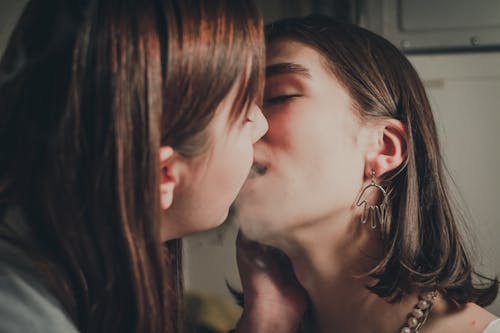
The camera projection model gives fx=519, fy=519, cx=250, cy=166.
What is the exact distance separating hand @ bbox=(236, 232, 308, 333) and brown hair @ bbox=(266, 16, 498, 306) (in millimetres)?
199

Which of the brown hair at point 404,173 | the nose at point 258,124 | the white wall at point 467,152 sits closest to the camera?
the nose at point 258,124

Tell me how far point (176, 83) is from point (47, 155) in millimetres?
157

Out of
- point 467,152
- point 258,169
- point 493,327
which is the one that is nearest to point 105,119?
point 258,169

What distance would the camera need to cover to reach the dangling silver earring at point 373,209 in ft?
2.88

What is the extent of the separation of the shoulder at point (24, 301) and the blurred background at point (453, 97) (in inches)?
21.2

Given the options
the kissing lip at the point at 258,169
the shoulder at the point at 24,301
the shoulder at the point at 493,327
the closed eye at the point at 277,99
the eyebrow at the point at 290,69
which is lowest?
the shoulder at the point at 493,327

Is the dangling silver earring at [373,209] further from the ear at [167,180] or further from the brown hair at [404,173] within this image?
the ear at [167,180]

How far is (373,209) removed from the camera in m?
0.89

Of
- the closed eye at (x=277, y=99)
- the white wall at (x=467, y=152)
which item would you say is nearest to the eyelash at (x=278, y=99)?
the closed eye at (x=277, y=99)

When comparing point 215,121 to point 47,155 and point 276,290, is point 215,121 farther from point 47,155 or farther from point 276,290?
point 276,290

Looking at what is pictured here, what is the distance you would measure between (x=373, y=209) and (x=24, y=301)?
57 centimetres

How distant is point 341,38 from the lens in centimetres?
87

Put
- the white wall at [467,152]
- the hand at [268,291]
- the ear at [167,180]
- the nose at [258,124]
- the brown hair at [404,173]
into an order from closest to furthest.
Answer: the ear at [167,180] → the nose at [258,124] → the brown hair at [404,173] → the hand at [268,291] → the white wall at [467,152]

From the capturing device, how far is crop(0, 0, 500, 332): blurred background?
1072 millimetres
